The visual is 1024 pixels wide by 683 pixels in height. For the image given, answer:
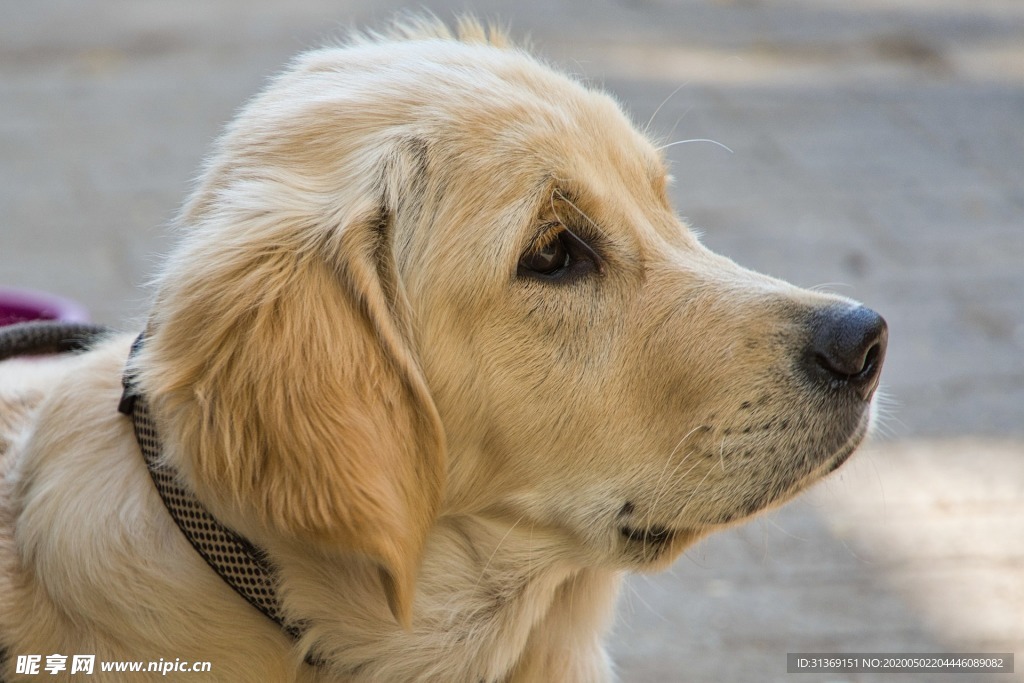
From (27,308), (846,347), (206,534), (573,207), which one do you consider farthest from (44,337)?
(846,347)

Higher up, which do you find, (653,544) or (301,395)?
(301,395)

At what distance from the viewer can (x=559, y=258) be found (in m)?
2.38

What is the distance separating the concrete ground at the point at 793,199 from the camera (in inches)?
147

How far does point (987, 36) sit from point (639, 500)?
7.85 metres

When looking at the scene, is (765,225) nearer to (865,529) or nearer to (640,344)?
(865,529)

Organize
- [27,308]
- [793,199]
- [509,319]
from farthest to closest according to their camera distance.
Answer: [793,199], [27,308], [509,319]

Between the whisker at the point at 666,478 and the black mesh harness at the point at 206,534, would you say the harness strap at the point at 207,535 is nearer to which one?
the black mesh harness at the point at 206,534

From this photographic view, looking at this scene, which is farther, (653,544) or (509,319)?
(653,544)

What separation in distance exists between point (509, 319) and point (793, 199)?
186 inches

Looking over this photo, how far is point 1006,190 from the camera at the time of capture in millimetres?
6617

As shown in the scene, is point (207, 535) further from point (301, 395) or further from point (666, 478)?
point (666, 478)

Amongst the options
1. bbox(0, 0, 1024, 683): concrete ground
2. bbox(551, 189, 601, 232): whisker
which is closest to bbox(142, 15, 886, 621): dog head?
bbox(551, 189, 601, 232): whisker

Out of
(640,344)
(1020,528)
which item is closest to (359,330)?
(640,344)

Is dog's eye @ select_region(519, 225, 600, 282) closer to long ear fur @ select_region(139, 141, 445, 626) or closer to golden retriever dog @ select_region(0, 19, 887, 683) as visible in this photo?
golden retriever dog @ select_region(0, 19, 887, 683)
